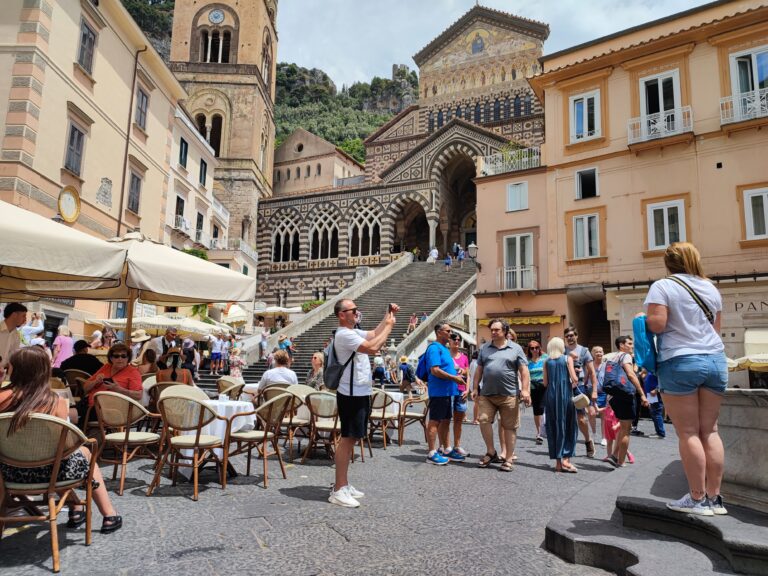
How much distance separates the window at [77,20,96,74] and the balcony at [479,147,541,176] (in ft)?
43.3

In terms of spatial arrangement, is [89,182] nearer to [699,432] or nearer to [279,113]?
[699,432]

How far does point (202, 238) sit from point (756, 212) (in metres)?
22.4

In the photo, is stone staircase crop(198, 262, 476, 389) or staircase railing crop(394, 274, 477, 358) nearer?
staircase railing crop(394, 274, 477, 358)

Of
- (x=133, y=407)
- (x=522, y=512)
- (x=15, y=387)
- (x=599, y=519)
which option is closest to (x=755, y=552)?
(x=599, y=519)

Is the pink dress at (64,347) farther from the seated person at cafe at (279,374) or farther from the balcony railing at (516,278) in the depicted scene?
the balcony railing at (516,278)

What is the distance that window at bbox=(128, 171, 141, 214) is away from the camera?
733 inches

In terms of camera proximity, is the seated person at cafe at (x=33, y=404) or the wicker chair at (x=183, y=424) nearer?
the seated person at cafe at (x=33, y=404)

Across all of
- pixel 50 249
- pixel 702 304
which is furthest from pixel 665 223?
pixel 50 249

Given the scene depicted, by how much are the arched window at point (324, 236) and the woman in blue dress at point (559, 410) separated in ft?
94.3

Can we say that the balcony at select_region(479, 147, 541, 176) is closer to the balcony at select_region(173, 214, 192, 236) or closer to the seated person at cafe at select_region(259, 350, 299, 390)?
the balcony at select_region(173, 214, 192, 236)

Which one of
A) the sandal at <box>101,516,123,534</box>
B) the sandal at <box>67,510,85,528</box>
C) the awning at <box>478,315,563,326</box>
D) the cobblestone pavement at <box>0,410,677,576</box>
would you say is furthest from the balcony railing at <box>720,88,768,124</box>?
the sandal at <box>67,510,85,528</box>

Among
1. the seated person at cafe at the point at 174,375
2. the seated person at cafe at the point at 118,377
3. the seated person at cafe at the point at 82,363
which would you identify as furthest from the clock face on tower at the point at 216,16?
the seated person at cafe at the point at 118,377

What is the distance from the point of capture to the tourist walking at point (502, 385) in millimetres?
5785

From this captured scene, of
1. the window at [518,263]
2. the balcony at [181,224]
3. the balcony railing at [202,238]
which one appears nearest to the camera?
the window at [518,263]
